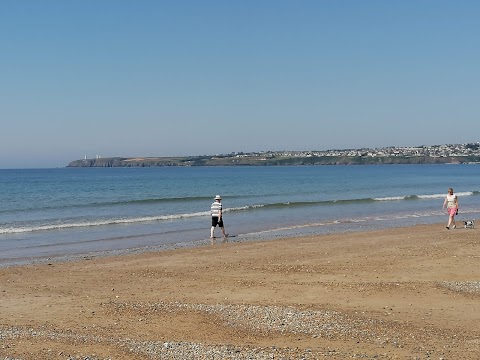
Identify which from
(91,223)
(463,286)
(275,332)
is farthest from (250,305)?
(91,223)

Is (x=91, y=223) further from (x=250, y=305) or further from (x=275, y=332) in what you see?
(x=275, y=332)

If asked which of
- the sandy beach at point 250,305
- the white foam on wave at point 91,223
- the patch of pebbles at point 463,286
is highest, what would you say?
the sandy beach at point 250,305

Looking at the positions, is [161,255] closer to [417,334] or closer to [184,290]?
[184,290]

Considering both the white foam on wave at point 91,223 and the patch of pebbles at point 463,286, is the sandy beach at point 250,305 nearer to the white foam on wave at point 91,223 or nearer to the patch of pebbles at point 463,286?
the patch of pebbles at point 463,286

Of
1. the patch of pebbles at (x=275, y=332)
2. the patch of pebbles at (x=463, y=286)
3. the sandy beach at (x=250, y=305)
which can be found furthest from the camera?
the patch of pebbles at (x=463, y=286)

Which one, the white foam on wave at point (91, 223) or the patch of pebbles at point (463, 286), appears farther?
the white foam on wave at point (91, 223)

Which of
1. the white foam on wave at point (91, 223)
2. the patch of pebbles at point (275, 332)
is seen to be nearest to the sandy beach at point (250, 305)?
the patch of pebbles at point (275, 332)

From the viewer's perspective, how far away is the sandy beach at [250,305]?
8.97m

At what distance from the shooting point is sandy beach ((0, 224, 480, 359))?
29.4ft

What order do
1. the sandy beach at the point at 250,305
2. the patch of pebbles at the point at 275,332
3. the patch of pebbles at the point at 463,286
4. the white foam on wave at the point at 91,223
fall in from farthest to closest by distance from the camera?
the white foam on wave at the point at 91,223
the patch of pebbles at the point at 463,286
the sandy beach at the point at 250,305
the patch of pebbles at the point at 275,332

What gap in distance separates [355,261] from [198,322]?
7254mm

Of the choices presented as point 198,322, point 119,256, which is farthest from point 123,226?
point 198,322

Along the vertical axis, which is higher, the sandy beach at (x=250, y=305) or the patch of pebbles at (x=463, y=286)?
the sandy beach at (x=250, y=305)

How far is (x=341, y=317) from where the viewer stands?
1058 centimetres
